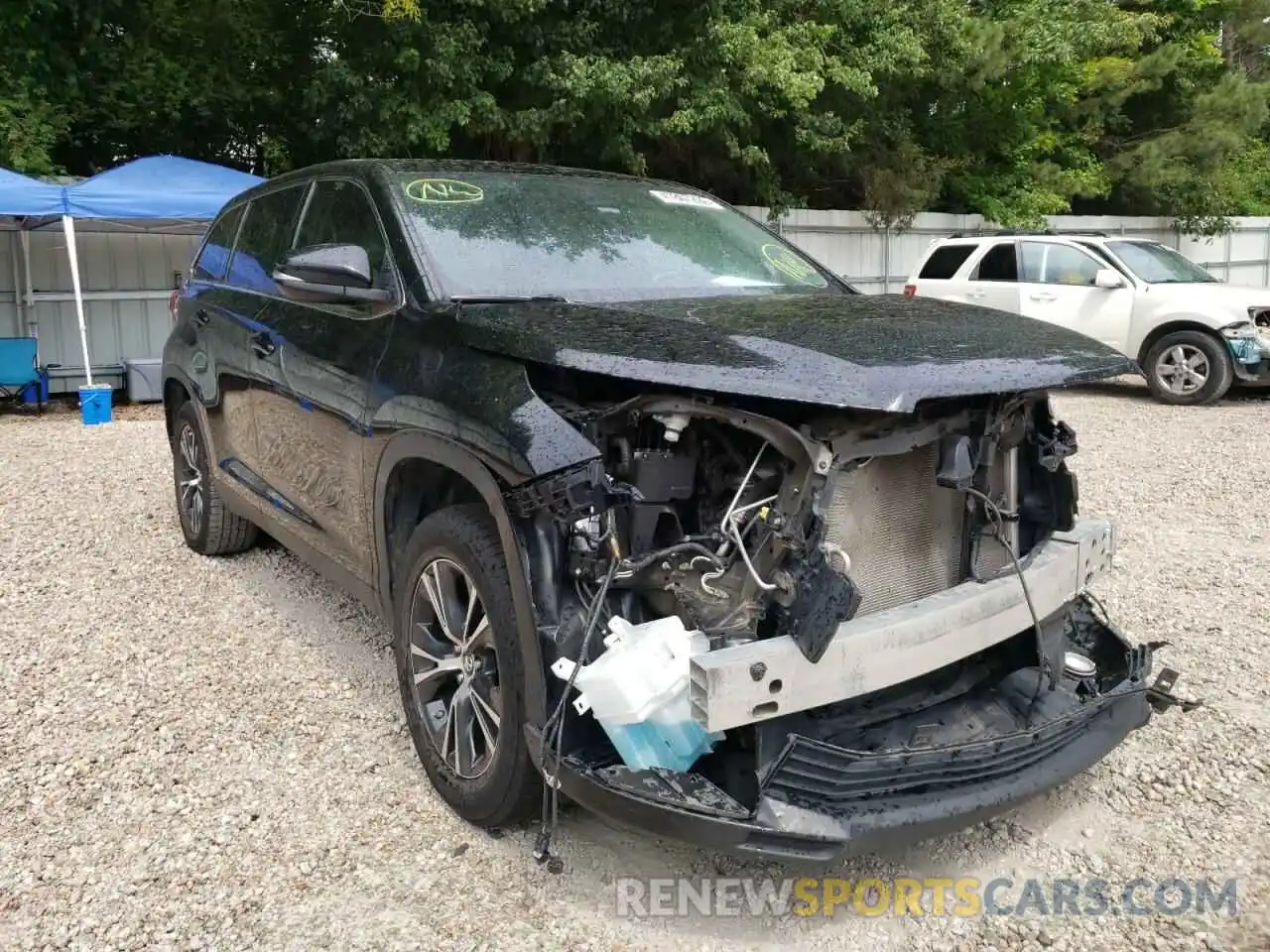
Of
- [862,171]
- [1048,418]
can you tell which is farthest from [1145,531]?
[862,171]

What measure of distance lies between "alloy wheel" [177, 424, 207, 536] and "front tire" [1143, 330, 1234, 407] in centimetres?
891

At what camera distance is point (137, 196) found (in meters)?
10.4

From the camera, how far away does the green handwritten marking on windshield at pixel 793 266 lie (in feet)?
13.5

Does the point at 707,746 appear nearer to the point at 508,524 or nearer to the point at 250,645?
the point at 508,524

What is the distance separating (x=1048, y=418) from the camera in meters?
3.21

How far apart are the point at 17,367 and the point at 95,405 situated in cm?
138

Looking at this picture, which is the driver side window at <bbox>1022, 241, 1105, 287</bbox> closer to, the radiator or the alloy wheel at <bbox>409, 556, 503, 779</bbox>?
the radiator

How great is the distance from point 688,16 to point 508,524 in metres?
11.8

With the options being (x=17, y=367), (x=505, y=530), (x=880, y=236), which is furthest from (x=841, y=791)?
(x=880, y=236)

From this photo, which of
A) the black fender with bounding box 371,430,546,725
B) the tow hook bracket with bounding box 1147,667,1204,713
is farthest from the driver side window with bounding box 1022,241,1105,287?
the black fender with bounding box 371,430,546,725

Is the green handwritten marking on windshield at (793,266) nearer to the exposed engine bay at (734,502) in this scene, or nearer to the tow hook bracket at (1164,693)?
the exposed engine bay at (734,502)

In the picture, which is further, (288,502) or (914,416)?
(288,502)

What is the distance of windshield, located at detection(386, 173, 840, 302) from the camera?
3443 millimetres

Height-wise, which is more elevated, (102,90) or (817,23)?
(817,23)
